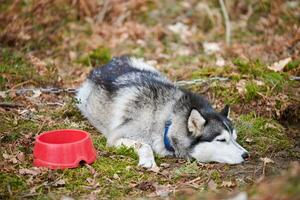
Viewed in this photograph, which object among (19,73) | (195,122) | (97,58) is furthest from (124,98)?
(97,58)

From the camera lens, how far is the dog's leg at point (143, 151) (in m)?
5.49

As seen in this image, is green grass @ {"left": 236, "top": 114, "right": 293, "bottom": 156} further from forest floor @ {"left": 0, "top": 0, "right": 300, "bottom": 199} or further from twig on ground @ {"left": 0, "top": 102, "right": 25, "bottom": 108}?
twig on ground @ {"left": 0, "top": 102, "right": 25, "bottom": 108}

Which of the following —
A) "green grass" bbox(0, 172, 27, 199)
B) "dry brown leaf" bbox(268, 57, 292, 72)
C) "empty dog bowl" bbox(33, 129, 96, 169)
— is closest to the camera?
"green grass" bbox(0, 172, 27, 199)

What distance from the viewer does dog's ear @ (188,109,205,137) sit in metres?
5.55

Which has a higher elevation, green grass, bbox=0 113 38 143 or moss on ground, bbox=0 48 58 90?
A: moss on ground, bbox=0 48 58 90

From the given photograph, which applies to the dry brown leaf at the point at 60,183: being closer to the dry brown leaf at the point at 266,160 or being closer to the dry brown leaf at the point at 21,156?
the dry brown leaf at the point at 21,156

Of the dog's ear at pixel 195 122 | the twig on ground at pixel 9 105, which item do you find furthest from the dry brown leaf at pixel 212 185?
the twig on ground at pixel 9 105

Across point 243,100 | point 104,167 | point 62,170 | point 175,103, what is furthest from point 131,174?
point 243,100

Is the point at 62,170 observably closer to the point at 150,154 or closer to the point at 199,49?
the point at 150,154

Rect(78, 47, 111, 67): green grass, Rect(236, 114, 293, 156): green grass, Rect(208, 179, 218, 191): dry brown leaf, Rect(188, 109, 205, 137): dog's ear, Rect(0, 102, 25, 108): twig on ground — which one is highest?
Rect(188, 109, 205, 137): dog's ear

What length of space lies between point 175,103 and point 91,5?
5.51 m

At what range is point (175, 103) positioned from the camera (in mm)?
6070

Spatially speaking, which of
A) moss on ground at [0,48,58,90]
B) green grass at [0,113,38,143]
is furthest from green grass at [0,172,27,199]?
moss on ground at [0,48,58,90]

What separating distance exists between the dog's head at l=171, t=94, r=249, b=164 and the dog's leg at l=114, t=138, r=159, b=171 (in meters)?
0.42
